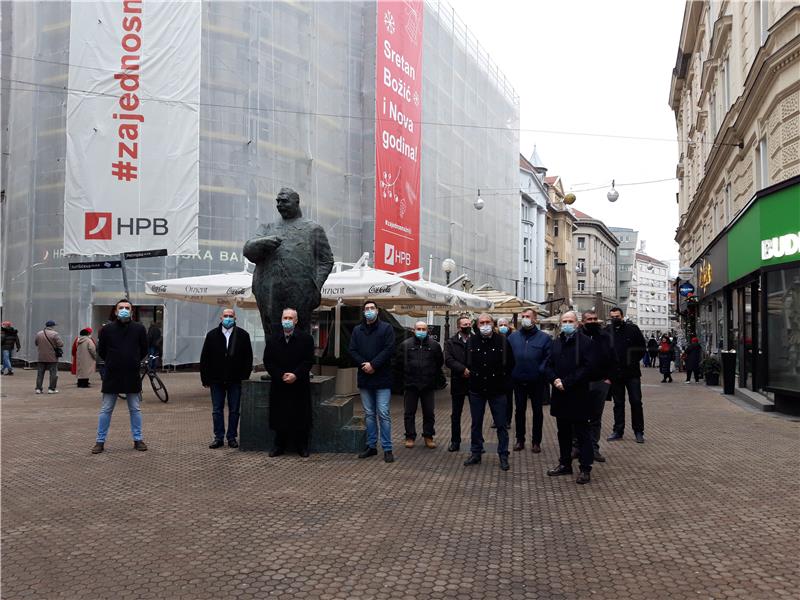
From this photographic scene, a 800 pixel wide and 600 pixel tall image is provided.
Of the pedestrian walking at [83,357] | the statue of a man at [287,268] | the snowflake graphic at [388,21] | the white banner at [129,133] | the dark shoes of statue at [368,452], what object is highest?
the snowflake graphic at [388,21]

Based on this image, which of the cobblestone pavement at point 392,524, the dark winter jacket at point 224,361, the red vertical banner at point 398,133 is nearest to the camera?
the cobblestone pavement at point 392,524

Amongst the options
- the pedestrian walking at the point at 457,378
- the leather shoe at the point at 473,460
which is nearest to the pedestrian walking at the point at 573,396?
the leather shoe at the point at 473,460

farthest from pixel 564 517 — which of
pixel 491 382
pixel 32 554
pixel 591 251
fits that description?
pixel 591 251

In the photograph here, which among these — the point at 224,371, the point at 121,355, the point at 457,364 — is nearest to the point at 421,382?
the point at 457,364

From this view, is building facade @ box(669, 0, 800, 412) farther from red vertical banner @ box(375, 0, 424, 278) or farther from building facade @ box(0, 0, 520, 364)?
building facade @ box(0, 0, 520, 364)

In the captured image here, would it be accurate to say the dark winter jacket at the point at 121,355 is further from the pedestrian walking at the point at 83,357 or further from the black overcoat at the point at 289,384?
the pedestrian walking at the point at 83,357

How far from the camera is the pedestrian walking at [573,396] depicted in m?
6.98

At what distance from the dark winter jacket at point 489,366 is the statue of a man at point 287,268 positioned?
6.79 feet

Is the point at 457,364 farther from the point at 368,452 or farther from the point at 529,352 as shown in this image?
the point at 368,452

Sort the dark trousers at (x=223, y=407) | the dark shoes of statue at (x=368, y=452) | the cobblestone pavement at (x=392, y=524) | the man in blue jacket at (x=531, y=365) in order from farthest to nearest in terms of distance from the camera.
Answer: the man in blue jacket at (x=531, y=365)
the dark trousers at (x=223, y=407)
the dark shoes of statue at (x=368, y=452)
the cobblestone pavement at (x=392, y=524)

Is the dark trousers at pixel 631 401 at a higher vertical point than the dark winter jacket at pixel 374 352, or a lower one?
lower

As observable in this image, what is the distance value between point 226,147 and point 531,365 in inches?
632

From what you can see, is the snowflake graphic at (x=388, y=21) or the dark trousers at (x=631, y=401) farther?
the snowflake graphic at (x=388, y=21)

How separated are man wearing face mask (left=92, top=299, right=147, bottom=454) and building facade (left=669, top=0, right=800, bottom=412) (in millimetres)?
10220
